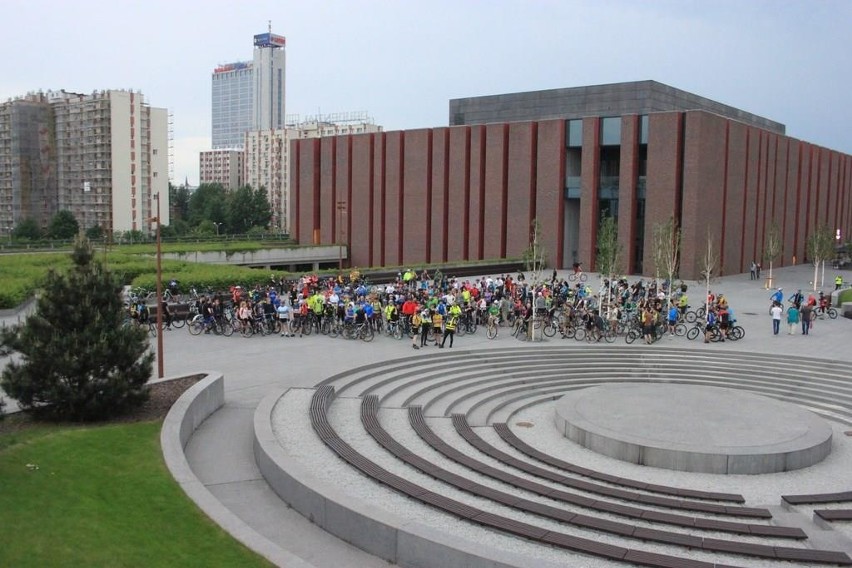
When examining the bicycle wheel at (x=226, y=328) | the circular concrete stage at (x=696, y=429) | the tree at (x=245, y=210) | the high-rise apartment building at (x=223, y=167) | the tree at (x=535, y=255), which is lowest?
the circular concrete stage at (x=696, y=429)

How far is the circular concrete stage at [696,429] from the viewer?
596 inches

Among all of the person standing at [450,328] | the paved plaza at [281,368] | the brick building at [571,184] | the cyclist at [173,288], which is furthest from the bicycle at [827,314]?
the cyclist at [173,288]

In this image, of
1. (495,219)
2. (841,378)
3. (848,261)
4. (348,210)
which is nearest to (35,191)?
(348,210)

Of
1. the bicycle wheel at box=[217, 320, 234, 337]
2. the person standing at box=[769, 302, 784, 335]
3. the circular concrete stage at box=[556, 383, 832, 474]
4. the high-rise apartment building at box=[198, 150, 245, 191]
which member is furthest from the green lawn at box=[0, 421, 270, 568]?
the high-rise apartment building at box=[198, 150, 245, 191]

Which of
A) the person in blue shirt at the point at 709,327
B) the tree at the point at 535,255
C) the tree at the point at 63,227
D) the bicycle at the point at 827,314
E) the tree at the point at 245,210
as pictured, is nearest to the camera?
the person in blue shirt at the point at 709,327

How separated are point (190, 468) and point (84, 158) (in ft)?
272

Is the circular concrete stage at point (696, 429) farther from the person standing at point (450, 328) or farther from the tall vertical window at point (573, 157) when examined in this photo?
the tall vertical window at point (573, 157)

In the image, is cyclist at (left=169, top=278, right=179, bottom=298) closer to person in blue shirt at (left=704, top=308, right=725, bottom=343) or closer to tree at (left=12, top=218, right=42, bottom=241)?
person in blue shirt at (left=704, top=308, right=725, bottom=343)

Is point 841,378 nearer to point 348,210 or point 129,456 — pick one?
point 129,456

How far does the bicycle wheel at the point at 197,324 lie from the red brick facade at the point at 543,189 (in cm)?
2889

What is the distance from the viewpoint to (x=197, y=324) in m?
27.1

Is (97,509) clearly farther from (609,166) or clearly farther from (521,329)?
(609,166)

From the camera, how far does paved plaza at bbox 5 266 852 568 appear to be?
11.1 m

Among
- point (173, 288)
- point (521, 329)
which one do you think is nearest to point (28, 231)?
point (173, 288)
